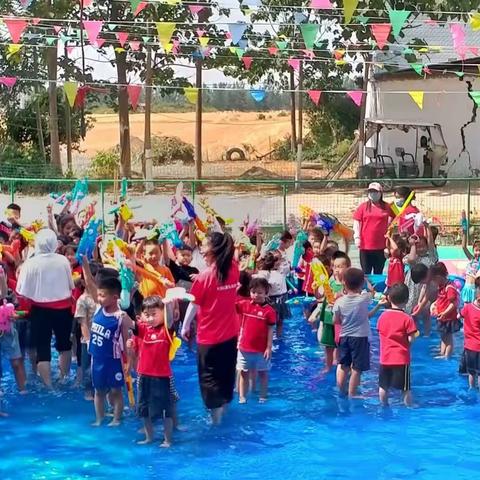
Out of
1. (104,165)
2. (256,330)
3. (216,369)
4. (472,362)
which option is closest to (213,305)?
(216,369)

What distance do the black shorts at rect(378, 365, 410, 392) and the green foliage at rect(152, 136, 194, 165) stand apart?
30620 mm

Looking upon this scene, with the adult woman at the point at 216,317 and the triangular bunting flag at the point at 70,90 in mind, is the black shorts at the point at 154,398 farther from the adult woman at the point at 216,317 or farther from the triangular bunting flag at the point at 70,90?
the triangular bunting flag at the point at 70,90

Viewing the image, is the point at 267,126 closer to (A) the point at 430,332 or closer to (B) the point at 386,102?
(B) the point at 386,102

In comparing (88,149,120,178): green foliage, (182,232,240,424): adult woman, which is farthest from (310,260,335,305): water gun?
(88,149,120,178): green foliage

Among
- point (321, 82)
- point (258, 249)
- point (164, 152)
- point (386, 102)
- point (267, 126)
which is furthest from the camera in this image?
point (267, 126)

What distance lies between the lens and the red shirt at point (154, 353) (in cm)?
616

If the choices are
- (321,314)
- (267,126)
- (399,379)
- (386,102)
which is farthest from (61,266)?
(267,126)

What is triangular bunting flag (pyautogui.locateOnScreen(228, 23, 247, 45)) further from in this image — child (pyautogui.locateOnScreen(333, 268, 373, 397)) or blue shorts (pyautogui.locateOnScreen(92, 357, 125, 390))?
blue shorts (pyautogui.locateOnScreen(92, 357, 125, 390))

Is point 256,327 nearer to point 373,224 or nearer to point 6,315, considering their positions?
point 6,315

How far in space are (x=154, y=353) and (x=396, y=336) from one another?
2.12 m

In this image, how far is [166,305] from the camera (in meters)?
6.20

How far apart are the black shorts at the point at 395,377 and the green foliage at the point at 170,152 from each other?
3062 cm

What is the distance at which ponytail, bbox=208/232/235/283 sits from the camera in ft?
21.0

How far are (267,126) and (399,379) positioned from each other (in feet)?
139
